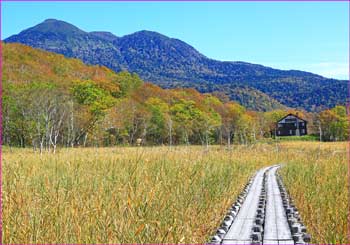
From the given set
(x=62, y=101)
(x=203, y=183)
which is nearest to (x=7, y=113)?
(x=62, y=101)

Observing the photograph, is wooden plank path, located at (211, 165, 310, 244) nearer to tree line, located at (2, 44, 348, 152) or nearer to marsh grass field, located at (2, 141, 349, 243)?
marsh grass field, located at (2, 141, 349, 243)

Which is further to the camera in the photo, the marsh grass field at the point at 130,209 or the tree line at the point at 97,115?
Result: the tree line at the point at 97,115

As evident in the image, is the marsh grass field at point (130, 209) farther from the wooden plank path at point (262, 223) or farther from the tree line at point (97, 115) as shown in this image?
the tree line at point (97, 115)

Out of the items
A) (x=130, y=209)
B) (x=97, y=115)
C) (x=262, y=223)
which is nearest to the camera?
(x=130, y=209)

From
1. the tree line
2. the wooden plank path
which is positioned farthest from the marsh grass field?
the tree line

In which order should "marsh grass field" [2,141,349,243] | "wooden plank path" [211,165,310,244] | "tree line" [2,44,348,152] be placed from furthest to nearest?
"tree line" [2,44,348,152]
"wooden plank path" [211,165,310,244]
"marsh grass field" [2,141,349,243]

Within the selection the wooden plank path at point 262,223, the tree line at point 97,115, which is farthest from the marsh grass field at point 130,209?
the tree line at point 97,115

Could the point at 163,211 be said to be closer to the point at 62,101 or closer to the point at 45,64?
the point at 62,101

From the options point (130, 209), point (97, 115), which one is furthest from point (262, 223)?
point (97, 115)

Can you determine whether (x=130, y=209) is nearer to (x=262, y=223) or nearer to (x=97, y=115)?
(x=262, y=223)

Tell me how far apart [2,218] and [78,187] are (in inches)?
39.1

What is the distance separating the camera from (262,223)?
5.03 m

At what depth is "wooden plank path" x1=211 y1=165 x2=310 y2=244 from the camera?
4.19 metres

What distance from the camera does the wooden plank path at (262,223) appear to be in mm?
4188
